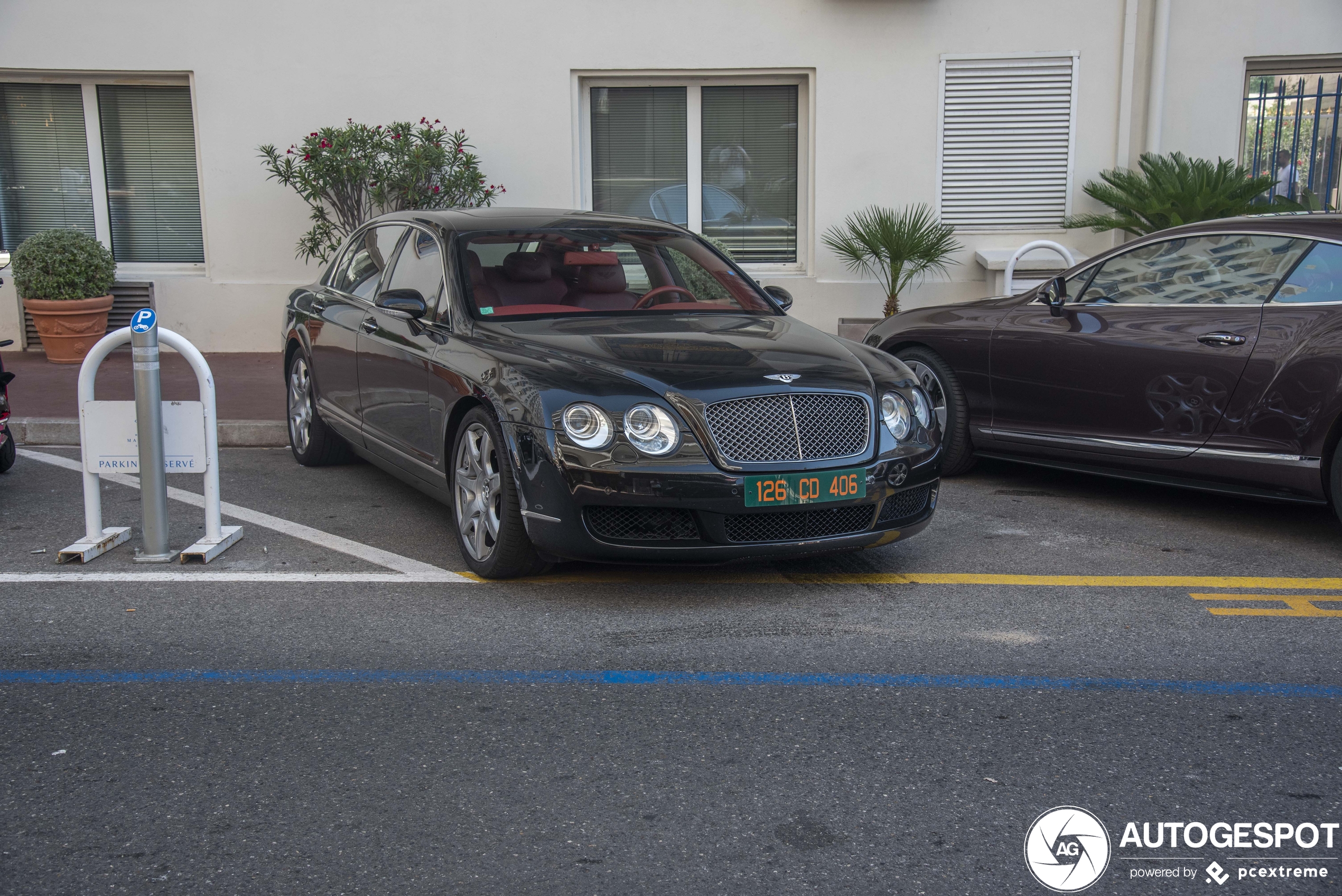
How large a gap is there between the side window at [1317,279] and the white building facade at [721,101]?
19.5 ft

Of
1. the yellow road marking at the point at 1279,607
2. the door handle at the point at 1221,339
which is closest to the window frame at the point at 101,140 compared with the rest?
the door handle at the point at 1221,339

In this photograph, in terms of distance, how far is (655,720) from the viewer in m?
3.62

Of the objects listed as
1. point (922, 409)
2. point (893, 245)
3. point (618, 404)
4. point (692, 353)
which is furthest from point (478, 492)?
point (893, 245)

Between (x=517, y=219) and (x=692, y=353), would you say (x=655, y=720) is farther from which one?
(x=517, y=219)

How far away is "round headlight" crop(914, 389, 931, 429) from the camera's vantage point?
5098 millimetres

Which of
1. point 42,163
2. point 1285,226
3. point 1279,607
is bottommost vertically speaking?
point 1279,607

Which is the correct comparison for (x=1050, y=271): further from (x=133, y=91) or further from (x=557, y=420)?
(x=133, y=91)

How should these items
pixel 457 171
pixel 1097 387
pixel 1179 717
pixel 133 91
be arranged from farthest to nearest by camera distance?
pixel 133 91 → pixel 457 171 → pixel 1097 387 → pixel 1179 717

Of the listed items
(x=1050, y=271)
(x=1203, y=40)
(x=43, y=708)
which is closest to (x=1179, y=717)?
(x=43, y=708)

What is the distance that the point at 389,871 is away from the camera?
279cm

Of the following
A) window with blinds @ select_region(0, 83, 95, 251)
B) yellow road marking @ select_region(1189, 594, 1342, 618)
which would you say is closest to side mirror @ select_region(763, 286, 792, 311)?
yellow road marking @ select_region(1189, 594, 1342, 618)

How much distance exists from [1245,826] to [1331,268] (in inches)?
132

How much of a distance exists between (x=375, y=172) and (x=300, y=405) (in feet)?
13.5

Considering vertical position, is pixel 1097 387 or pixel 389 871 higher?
pixel 1097 387
